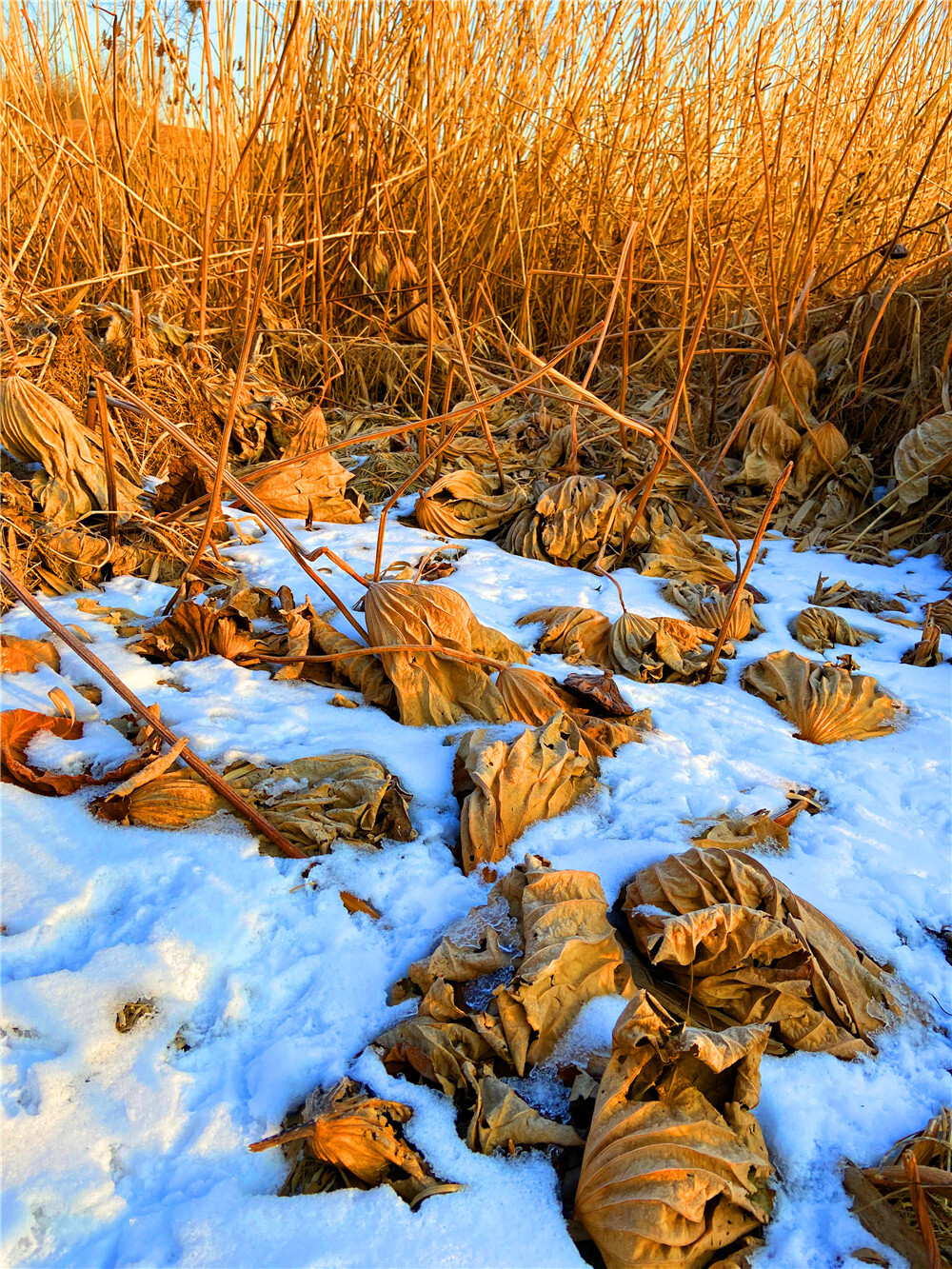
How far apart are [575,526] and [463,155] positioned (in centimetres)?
204

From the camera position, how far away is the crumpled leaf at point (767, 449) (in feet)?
9.23

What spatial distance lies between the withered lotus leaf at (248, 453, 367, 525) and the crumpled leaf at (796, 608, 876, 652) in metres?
1.36

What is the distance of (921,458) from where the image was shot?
8.64 feet

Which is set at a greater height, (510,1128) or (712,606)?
(712,606)

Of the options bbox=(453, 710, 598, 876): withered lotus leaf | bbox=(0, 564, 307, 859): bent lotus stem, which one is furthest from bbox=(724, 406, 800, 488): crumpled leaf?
bbox=(0, 564, 307, 859): bent lotus stem

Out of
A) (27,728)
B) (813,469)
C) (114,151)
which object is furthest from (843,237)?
(27,728)

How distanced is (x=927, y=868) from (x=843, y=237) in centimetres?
318

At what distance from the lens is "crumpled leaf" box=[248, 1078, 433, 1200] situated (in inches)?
30.8

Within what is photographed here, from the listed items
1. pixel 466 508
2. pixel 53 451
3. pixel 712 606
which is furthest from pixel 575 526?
pixel 53 451

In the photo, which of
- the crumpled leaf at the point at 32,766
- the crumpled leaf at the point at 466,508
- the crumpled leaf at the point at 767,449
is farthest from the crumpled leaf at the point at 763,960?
the crumpled leaf at the point at 767,449

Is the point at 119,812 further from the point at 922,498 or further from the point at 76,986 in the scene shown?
the point at 922,498

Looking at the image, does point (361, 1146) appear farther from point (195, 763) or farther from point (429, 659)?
point (429, 659)

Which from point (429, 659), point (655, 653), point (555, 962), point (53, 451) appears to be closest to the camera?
point (555, 962)

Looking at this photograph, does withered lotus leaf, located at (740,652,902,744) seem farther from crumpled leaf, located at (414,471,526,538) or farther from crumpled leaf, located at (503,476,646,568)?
crumpled leaf, located at (414,471,526,538)
